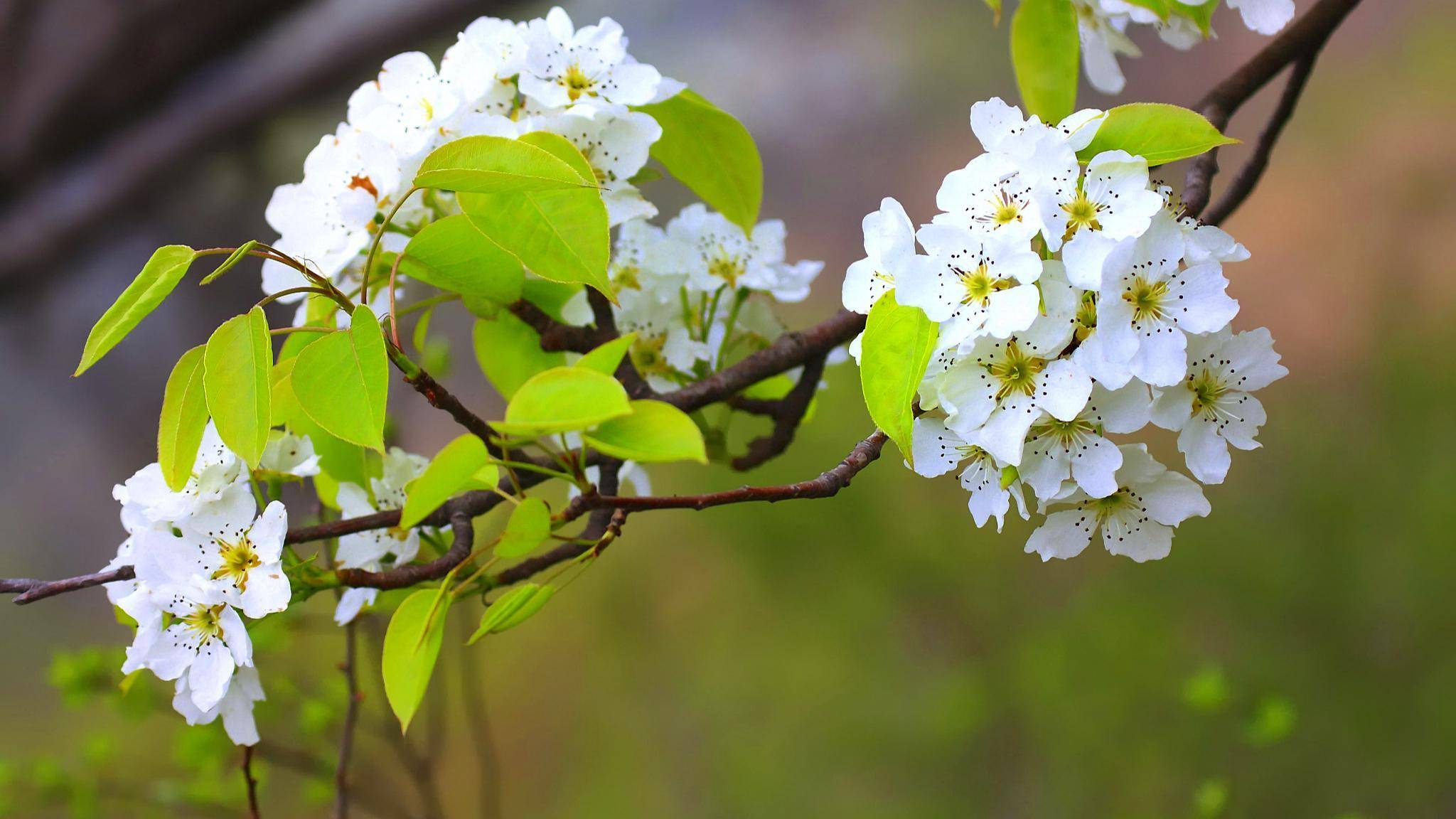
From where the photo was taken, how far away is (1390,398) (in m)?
1.05

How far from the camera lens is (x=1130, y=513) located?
14.9 inches

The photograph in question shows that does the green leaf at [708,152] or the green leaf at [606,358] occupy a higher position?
the green leaf at [708,152]

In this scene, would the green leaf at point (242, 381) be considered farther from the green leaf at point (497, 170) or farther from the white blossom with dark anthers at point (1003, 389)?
the white blossom with dark anthers at point (1003, 389)

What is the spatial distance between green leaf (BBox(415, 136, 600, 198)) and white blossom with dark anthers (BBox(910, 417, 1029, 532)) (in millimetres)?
154

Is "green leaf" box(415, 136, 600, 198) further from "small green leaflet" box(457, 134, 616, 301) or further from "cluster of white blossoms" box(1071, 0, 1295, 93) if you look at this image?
"cluster of white blossoms" box(1071, 0, 1295, 93)

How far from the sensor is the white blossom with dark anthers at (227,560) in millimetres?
340

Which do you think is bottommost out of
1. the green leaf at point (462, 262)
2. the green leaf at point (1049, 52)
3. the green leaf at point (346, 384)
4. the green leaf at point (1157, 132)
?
the green leaf at point (346, 384)

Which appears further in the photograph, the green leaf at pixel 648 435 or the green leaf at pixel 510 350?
the green leaf at pixel 510 350

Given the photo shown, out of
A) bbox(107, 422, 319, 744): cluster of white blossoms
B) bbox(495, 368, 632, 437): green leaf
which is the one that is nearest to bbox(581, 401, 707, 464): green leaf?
bbox(495, 368, 632, 437): green leaf

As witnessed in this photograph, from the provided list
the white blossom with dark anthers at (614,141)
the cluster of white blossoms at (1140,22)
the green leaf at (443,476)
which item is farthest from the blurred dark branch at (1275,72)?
the green leaf at (443,476)

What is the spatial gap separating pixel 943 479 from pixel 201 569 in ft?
2.90

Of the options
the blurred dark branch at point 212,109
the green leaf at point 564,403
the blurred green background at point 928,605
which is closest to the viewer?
the green leaf at point 564,403

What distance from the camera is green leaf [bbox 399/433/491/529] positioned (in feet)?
0.97

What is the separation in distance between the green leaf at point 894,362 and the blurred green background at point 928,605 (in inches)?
30.3
